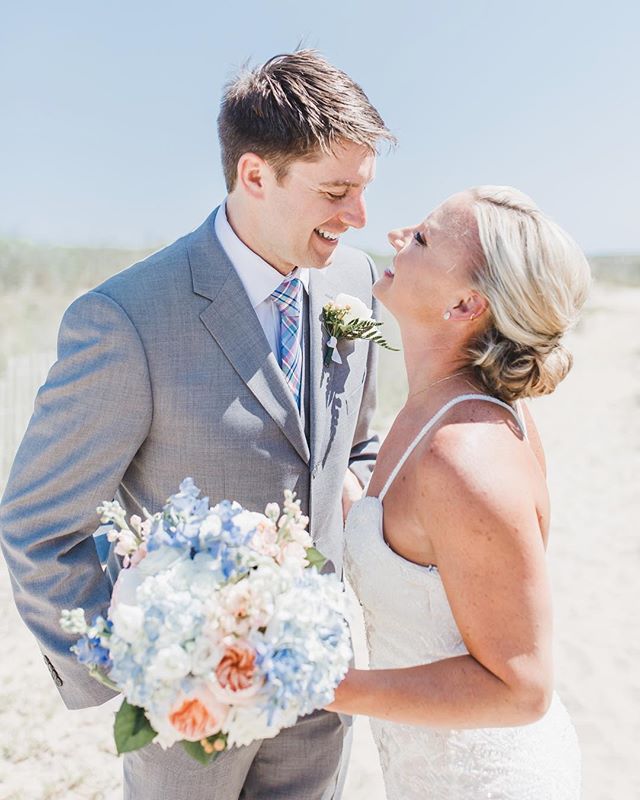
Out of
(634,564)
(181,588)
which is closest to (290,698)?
(181,588)

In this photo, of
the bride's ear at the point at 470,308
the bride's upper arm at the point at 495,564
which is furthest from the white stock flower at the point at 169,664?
the bride's ear at the point at 470,308

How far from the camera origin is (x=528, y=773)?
2338mm

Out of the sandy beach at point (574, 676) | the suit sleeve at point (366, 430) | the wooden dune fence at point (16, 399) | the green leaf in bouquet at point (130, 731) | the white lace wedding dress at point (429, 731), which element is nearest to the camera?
the green leaf in bouquet at point (130, 731)

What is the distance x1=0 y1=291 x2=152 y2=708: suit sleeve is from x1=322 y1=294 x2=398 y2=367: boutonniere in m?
0.70

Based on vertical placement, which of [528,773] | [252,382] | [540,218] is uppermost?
[540,218]

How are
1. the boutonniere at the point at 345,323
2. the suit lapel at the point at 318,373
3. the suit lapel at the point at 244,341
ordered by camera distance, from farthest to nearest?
the boutonniere at the point at 345,323, the suit lapel at the point at 318,373, the suit lapel at the point at 244,341

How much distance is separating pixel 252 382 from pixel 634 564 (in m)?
7.11

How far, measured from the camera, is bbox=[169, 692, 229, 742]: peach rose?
146 cm

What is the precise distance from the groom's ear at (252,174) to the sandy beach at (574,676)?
3539 millimetres

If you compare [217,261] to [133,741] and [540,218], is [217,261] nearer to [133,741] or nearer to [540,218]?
[540,218]

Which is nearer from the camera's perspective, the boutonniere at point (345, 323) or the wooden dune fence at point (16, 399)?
the boutonniere at point (345, 323)

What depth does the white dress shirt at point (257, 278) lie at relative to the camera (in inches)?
103

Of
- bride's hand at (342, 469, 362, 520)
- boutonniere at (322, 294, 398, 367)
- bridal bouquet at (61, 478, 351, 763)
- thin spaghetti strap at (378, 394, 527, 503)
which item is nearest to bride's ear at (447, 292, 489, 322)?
thin spaghetti strap at (378, 394, 527, 503)

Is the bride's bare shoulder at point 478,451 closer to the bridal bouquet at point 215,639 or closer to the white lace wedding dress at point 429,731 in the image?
the white lace wedding dress at point 429,731
